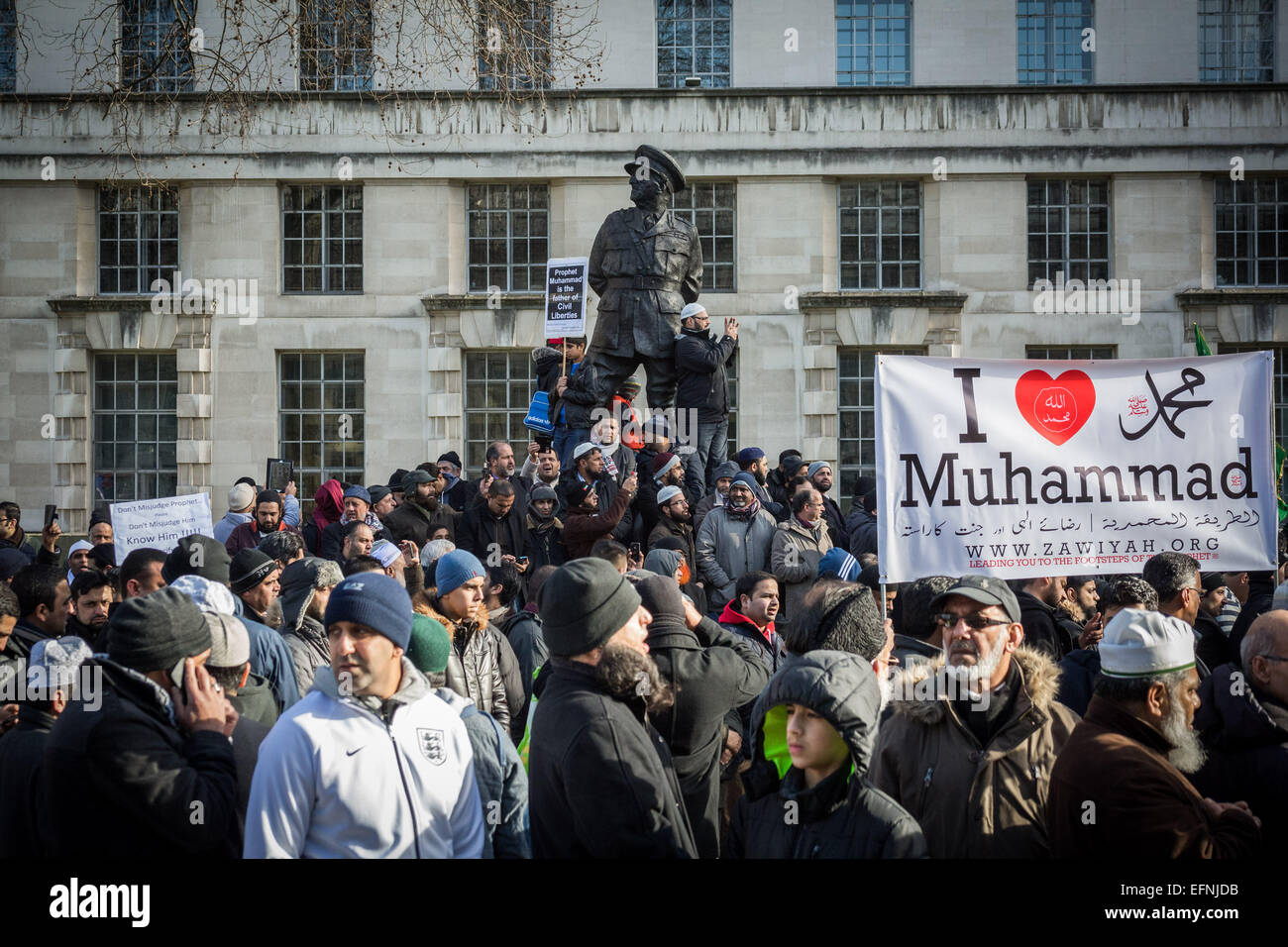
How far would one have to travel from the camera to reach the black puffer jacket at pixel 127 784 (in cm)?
388

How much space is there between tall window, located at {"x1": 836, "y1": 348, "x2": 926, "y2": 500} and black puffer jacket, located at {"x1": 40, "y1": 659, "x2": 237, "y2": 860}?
21.2m

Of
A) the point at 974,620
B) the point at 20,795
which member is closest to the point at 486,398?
the point at 974,620

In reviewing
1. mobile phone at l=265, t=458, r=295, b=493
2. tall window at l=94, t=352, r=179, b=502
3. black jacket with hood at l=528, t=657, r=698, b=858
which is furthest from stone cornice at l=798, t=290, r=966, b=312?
black jacket with hood at l=528, t=657, r=698, b=858

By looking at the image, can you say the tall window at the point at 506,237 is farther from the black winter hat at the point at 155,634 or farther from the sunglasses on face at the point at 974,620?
the black winter hat at the point at 155,634

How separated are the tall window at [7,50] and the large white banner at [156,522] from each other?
16.7 metres

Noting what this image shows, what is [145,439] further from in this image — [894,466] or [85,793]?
[85,793]

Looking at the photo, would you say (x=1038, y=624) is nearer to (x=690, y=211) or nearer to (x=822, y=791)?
(x=822, y=791)

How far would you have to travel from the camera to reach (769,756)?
4.26m

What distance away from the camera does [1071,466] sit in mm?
7137

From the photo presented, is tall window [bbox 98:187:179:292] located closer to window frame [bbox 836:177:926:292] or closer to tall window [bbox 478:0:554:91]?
window frame [bbox 836:177:926:292]

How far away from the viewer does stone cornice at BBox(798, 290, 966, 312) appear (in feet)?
80.3

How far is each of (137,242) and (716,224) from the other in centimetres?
1049

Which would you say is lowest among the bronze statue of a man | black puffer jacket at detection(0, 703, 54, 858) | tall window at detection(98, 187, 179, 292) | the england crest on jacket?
black puffer jacket at detection(0, 703, 54, 858)
